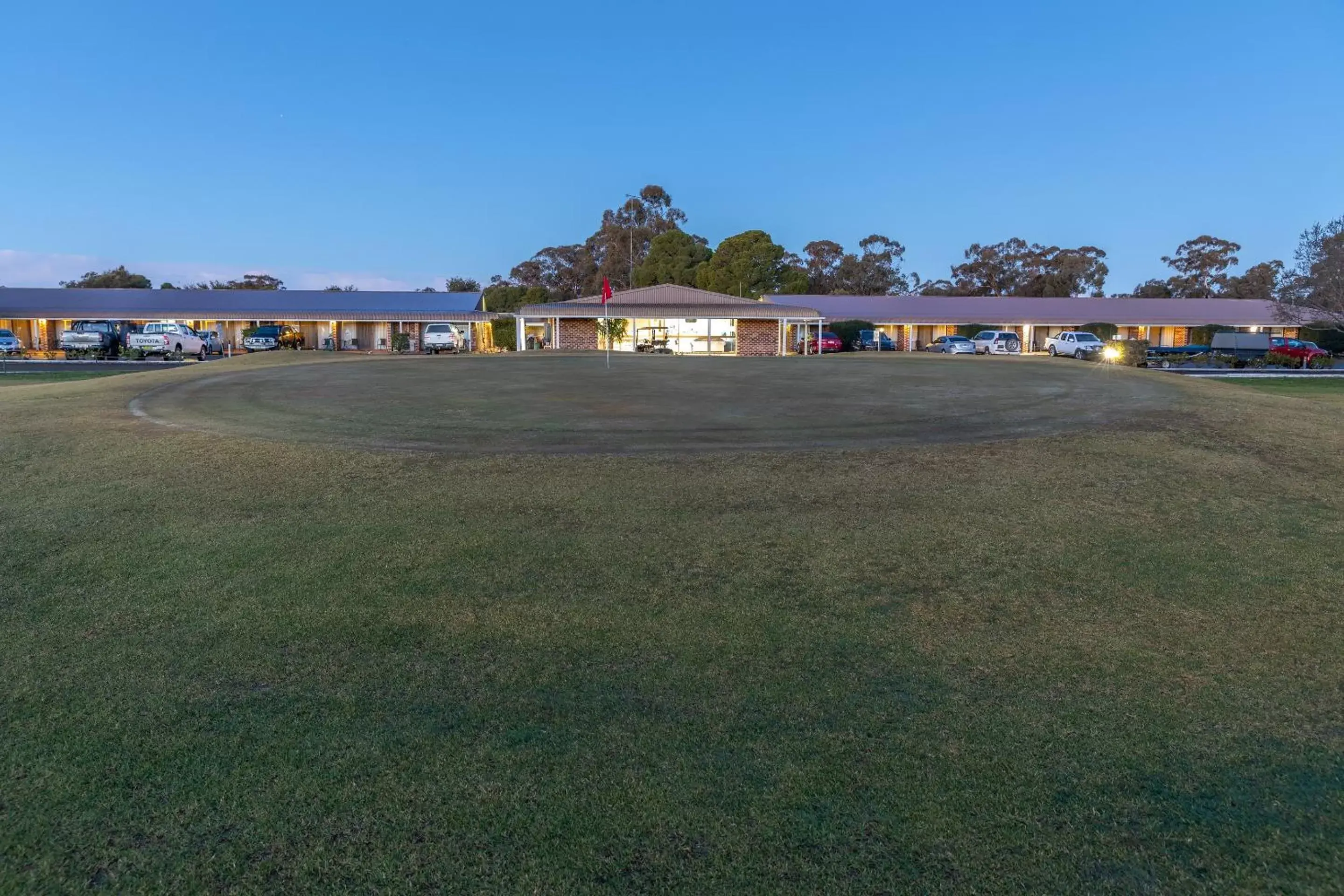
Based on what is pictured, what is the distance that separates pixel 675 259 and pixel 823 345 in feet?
103

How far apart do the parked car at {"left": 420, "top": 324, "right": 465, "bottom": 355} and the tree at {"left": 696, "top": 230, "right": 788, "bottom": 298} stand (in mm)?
35781

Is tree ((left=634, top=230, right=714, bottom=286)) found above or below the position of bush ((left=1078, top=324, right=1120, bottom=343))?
above

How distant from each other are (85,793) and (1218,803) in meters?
5.19

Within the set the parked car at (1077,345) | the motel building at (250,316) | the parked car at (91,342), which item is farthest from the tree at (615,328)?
the parked car at (91,342)

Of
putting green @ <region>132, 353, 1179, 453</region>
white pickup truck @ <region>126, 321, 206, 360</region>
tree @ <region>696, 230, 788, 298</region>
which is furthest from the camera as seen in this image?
tree @ <region>696, 230, 788, 298</region>

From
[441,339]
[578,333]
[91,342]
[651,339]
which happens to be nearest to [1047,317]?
[651,339]

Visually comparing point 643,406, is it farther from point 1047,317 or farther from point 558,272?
point 558,272

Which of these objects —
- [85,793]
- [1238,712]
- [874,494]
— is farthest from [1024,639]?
[85,793]

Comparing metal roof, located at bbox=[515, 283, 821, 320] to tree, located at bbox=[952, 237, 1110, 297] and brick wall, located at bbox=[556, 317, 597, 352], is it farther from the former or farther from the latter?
tree, located at bbox=[952, 237, 1110, 297]

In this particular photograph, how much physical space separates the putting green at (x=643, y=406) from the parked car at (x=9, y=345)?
1217 inches

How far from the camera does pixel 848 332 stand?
58.8 meters

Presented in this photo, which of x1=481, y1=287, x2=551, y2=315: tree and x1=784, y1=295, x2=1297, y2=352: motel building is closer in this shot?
x1=784, y1=295, x2=1297, y2=352: motel building

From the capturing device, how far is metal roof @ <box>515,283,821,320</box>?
2012 inches

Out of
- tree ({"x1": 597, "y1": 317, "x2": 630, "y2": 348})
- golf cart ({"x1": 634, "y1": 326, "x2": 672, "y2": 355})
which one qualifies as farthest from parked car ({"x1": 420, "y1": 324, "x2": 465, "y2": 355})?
golf cart ({"x1": 634, "y1": 326, "x2": 672, "y2": 355})
